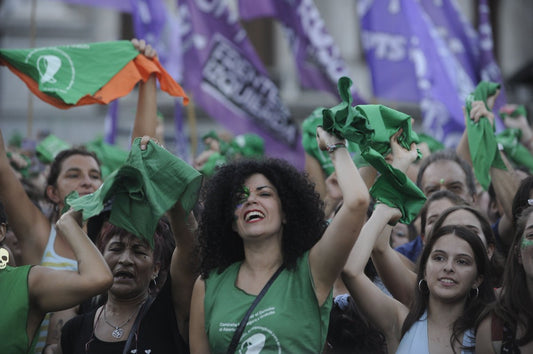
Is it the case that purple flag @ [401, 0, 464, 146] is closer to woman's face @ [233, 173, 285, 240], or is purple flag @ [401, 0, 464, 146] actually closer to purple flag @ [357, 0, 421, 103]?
purple flag @ [357, 0, 421, 103]

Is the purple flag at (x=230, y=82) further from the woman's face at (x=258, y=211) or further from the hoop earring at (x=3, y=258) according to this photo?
the hoop earring at (x=3, y=258)

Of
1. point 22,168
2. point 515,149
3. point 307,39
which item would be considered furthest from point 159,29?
point 515,149

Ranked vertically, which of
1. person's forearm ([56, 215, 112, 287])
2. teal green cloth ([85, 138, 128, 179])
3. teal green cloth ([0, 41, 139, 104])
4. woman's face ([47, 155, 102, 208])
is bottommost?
teal green cloth ([85, 138, 128, 179])

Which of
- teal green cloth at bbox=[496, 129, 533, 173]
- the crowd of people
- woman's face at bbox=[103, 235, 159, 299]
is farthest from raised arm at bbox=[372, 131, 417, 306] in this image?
teal green cloth at bbox=[496, 129, 533, 173]

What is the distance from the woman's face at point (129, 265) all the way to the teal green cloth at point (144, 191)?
0.41 metres

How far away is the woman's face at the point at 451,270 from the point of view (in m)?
3.93

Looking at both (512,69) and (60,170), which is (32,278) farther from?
(512,69)

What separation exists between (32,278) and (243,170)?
1017mm

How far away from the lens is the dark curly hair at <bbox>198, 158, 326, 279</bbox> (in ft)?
12.6

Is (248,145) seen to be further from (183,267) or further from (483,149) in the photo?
(183,267)

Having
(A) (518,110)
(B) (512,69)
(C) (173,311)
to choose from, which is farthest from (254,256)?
(B) (512,69)

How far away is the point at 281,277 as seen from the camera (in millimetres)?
3660

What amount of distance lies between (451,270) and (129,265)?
1460 mm

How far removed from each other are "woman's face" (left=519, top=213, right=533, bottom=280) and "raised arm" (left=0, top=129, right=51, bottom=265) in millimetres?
2490
